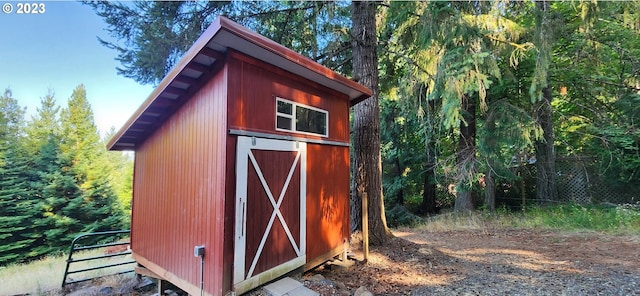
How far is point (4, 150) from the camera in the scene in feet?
43.2

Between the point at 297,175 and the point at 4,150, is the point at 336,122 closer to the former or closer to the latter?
the point at 297,175

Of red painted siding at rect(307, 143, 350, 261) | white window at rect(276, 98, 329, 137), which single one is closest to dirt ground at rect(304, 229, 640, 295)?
red painted siding at rect(307, 143, 350, 261)

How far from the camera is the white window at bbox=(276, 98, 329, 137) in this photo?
13.1ft

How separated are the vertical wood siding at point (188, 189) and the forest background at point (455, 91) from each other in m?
3.00

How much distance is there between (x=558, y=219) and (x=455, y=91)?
557 centimetres

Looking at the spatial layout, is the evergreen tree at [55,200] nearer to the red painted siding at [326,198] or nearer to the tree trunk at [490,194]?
the red painted siding at [326,198]

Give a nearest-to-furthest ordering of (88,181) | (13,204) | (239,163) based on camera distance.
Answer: (239,163), (13,204), (88,181)

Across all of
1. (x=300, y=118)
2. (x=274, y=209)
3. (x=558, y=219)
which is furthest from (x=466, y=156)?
(x=274, y=209)

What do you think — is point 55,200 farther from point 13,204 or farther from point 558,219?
point 558,219

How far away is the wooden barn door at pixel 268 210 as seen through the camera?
3.39m

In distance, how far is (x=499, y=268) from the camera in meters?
4.51

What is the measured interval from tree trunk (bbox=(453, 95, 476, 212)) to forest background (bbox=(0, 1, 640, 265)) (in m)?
0.06

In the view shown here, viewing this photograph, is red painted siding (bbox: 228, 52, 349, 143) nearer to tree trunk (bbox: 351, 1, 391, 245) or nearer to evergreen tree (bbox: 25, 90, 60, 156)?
tree trunk (bbox: 351, 1, 391, 245)

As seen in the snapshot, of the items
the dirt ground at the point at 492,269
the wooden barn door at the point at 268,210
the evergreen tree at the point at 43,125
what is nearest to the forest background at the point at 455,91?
the evergreen tree at the point at 43,125
